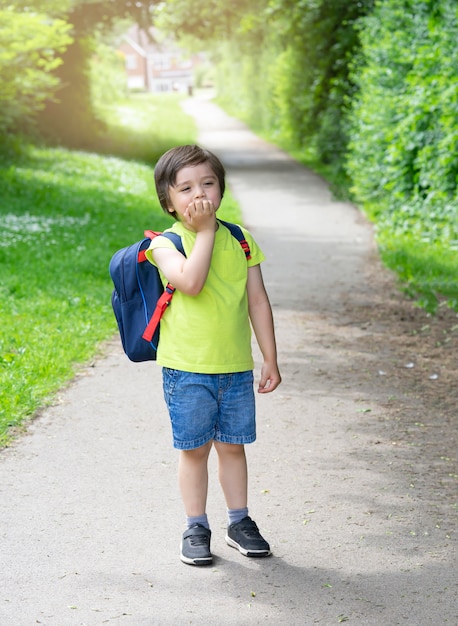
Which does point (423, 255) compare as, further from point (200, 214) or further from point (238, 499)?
point (200, 214)

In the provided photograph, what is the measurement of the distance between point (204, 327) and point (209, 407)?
31 cm

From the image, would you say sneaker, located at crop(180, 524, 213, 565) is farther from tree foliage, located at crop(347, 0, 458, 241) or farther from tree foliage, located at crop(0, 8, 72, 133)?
tree foliage, located at crop(0, 8, 72, 133)

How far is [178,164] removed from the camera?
3.57 metres

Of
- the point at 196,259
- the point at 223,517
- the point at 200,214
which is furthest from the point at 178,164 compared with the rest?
the point at 223,517

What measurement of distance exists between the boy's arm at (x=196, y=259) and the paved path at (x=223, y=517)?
109 centimetres

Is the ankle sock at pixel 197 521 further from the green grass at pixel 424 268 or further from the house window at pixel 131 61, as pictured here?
the house window at pixel 131 61

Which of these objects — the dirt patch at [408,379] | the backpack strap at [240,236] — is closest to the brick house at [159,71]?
the dirt patch at [408,379]

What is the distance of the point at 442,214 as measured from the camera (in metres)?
11.4

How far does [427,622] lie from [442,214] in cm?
865

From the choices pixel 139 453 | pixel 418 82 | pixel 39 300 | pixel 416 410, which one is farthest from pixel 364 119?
pixel 139 453

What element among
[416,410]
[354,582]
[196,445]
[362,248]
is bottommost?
[362,248]

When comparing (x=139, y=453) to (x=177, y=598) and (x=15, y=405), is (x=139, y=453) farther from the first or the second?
(x=177, y=598)

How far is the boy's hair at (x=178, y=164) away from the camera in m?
3.57

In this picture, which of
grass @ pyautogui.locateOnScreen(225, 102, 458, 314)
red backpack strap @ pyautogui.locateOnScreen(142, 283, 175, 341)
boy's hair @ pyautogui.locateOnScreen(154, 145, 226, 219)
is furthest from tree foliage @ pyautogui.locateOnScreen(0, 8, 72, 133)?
red backpack strap @ pyautogui.locateOnScreen(142, 283, 175, 341)
